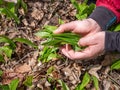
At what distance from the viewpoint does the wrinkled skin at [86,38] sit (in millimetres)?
1860

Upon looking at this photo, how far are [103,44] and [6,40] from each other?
0.72 metres

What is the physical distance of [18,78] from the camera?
1963 mm

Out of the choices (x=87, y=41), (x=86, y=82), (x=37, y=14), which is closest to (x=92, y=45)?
(x=87, y=41)

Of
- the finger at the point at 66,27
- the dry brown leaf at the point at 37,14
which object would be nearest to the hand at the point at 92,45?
the finger at the point at 66,27

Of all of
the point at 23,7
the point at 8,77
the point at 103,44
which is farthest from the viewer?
the point at 23,7

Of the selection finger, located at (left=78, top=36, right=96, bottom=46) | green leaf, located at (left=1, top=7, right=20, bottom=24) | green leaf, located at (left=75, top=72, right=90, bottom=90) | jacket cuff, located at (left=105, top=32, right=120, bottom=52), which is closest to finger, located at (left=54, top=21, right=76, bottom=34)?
finger, located at (left=78, top=36, right=96, bottom=46)

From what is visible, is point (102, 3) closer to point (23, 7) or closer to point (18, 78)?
point (23, 7)

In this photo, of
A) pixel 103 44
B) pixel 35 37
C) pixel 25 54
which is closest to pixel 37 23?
pixel 35 37

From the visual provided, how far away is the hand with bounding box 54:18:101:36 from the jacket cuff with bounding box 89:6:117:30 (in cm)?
5

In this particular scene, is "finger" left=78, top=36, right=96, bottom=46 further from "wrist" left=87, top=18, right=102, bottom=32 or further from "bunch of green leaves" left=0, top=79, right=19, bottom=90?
"bunch of green leaves" left=0, top=79, right=19, bottom=90

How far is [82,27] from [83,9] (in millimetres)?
464

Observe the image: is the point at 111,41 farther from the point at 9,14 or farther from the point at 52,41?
the point at 9,14

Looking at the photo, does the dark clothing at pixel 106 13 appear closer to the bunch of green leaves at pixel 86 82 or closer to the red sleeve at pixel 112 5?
the red sleeve at pixel 112 5

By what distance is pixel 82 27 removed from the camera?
6.43 ft
